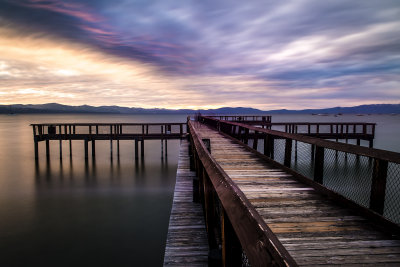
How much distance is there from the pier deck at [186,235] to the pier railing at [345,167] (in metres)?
2.19

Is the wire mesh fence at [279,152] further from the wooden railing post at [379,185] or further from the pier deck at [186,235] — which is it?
the wooden railing post at [379,185]

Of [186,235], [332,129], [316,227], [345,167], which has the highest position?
[316,227]

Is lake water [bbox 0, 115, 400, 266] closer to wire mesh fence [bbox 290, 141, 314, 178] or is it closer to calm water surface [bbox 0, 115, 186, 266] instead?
calm water surface [bbox 0, 115, 186, 266]

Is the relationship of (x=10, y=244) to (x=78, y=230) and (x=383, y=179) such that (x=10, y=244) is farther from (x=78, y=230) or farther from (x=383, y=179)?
(x=383, y=179)

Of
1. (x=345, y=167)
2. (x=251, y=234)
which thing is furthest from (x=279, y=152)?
(x=251, y=234)

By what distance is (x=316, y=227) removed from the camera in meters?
3.00

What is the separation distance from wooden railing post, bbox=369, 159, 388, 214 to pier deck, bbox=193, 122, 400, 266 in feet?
0.79

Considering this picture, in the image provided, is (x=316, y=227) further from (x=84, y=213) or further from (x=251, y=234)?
(x=84, y=213)

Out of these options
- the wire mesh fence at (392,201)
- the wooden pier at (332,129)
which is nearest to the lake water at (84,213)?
the wire mesh fence at (392,201)

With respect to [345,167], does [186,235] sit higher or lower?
higher

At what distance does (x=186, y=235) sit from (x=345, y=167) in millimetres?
21794

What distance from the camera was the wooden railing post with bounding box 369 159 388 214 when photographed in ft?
10.5

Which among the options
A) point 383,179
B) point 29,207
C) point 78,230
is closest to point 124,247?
point 78,230

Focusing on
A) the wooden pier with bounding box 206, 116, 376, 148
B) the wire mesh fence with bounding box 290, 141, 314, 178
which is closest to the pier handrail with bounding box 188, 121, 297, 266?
the wire mesh fence with bounding box 290, 141, 314, 178
